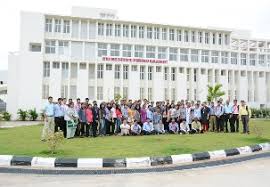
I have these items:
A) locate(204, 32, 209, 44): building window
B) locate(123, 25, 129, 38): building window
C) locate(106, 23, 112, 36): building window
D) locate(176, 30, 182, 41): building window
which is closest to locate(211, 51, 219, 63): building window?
locate(204, 32, 209, 44): building window

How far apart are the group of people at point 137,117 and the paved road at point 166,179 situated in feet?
20.2

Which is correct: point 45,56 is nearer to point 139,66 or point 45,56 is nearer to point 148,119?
point 139,66

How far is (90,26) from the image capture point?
48625mm

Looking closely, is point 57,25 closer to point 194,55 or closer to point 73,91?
point 73,91

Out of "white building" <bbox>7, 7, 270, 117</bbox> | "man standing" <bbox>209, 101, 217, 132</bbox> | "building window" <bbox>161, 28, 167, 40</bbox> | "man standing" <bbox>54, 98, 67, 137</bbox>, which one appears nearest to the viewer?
"man standing" <bbox>54, 98, 67, 137</bbox>

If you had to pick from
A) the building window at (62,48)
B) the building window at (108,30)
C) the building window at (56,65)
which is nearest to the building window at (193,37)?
the building window at (108,30)

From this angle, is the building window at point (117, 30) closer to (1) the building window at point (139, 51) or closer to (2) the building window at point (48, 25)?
(1) the building window at point (139, 51)

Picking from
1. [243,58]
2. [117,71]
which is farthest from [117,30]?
[243,58]

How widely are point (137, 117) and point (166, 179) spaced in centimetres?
864

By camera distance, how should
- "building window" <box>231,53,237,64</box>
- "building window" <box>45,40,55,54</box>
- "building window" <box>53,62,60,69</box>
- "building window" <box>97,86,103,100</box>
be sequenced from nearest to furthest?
1. "building window" <box>53,62,60,69</box>
2. "building window" <box>45,40,55,54</box>
3. "building window" <box>97,86,103,100</box>
4. "building window" <box>231,53,237,64</box>

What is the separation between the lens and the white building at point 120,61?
45.3 metres

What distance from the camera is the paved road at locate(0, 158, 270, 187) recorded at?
6.74 metres

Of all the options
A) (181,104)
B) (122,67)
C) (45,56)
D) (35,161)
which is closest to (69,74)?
(45,56)

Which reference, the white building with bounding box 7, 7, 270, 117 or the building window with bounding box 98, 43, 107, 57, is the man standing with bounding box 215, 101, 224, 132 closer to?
the white building with bounding box 7, 7, 270, 117
